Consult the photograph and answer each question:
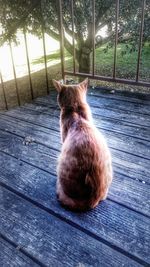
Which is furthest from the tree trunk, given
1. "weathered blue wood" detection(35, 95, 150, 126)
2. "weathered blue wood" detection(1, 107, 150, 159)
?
"weathered blue wood" detection(1, 107, 150, 159)

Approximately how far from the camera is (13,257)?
1.68m

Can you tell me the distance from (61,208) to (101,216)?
0.30 m

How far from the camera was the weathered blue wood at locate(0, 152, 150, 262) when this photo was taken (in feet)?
5.70

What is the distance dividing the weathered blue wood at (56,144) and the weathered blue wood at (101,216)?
1.37ft

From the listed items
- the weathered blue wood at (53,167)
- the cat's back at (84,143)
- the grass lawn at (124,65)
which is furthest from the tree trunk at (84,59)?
the cat's back at (84,143)

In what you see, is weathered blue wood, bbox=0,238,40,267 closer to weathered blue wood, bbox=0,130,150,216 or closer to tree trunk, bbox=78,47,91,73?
weathered blue wood, bbox=0,130,150,216

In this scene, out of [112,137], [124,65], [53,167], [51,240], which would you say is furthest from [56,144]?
[124,65]

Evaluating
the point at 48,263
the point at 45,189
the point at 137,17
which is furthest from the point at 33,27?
the point at 48,263

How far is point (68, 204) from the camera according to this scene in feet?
6.41

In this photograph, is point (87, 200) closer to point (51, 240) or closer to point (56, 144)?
point (51, 240)

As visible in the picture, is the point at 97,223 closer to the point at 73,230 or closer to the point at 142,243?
the point at 73,230

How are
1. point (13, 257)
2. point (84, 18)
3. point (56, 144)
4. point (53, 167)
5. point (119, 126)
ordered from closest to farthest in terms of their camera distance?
1. point (13, 257)
2. point (53, 167)
3. point (56, 144)
4. point (119, 126)
5. point (84, 18)

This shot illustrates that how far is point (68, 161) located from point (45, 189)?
54 cm

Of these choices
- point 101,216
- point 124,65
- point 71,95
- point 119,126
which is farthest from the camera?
point 124,65
